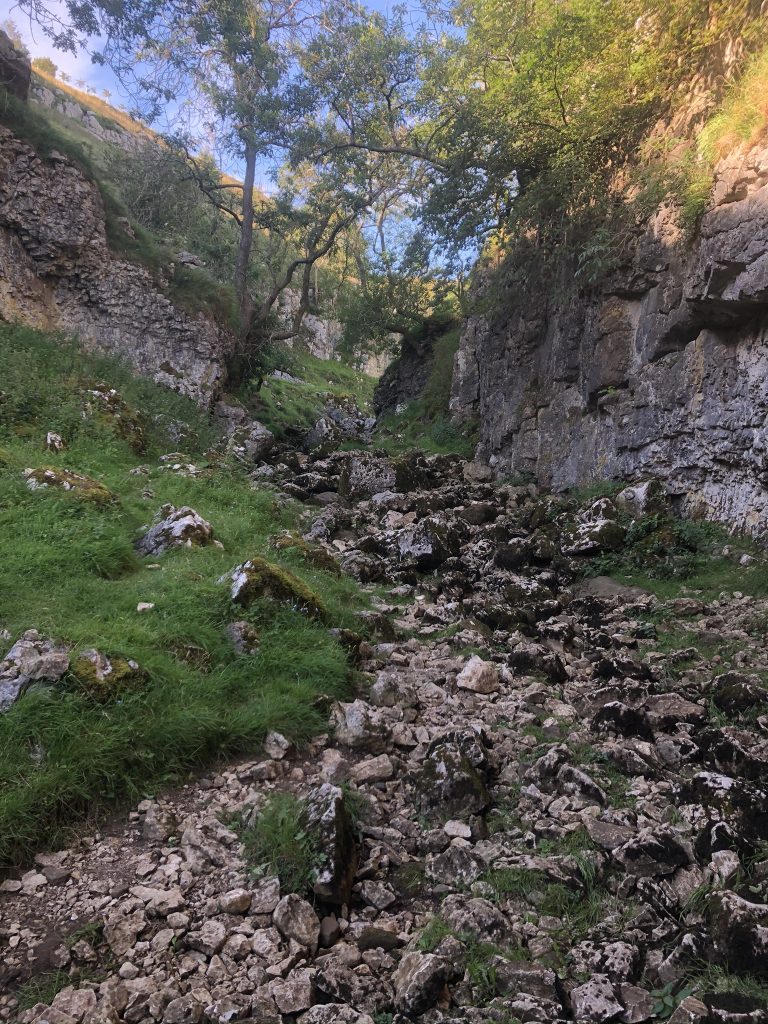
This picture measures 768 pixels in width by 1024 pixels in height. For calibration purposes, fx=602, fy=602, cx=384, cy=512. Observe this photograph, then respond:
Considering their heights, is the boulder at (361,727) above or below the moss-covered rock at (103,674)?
below

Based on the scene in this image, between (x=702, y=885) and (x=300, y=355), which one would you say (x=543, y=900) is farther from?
(x=300, y=355)

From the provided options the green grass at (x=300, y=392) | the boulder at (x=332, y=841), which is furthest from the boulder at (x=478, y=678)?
the green grass at (x=300, y=392)

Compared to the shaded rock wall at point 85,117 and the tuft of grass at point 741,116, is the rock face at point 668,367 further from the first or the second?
the shaded rock wall at point 85,117

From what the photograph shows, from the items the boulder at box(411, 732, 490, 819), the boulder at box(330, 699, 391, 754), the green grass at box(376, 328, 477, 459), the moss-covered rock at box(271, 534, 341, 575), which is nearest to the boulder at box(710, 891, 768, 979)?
the boulder at box(411, 732, 490, 819)

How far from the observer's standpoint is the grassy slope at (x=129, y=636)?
3654 millimetres

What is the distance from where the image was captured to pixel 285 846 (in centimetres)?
333

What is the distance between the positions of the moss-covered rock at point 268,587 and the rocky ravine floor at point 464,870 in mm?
650

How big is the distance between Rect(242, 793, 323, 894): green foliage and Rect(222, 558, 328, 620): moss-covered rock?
97.5 inches

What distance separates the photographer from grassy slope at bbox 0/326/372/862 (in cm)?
365

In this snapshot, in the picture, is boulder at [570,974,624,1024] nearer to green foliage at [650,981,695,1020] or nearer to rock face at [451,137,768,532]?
green foliage at [650,981,695,1020]

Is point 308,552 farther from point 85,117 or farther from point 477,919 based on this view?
point 85,117

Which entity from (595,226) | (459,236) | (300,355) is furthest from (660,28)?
(300,355)

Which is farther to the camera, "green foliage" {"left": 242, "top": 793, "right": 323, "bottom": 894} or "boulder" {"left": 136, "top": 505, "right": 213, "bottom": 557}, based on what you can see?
"boulder" {"left": 136, "top": 505, "right": 213, "bottom": 557}

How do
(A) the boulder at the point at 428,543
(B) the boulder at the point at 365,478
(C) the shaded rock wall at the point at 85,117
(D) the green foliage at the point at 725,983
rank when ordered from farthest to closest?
(C) the shaded rock wall at the point at 85,117 → (B) the boulder at the point at 365,478 → (A) the boulder at the point at 428,543 → (D) the green foliage at the point at 725,983
